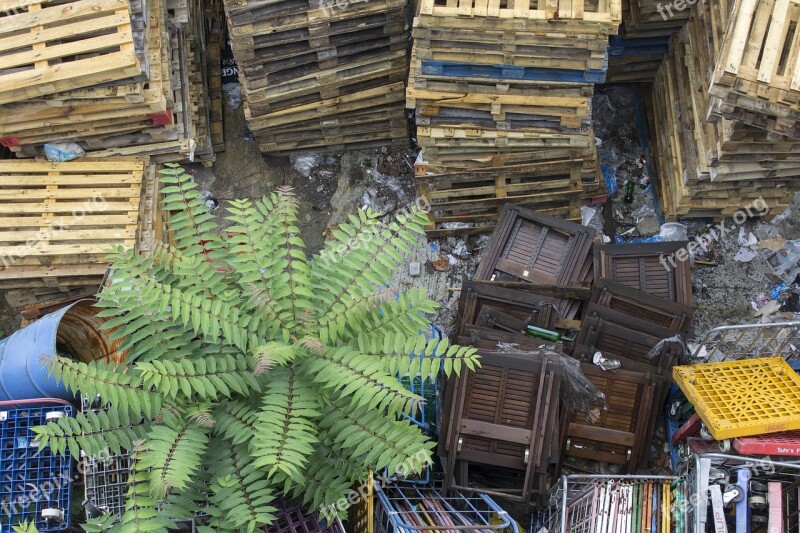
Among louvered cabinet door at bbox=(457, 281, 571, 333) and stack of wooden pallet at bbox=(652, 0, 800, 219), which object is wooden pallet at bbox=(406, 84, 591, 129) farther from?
louvered cabinet door at bbox=(457, 281, 571, 333)

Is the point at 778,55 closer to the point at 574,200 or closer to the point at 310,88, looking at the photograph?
the point at 574,200

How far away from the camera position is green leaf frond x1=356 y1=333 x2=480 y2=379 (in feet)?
19.1

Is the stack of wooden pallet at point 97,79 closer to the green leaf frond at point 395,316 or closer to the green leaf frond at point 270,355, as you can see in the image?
the green leaf frond at point 395,316

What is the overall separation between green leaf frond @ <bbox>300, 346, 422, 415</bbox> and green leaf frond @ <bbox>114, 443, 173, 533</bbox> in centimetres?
137

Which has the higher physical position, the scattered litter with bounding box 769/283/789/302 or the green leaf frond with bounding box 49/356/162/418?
the green leaf frond with bounding box 49/356/162/418

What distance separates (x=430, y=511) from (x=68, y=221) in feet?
15.8

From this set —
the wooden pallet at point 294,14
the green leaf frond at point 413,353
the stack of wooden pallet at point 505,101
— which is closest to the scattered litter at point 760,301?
the stack of wooden pallet at point 505,101

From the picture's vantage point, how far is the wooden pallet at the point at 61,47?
788 centimetres

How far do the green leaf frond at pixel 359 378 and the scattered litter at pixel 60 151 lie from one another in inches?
181

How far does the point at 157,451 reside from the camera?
5594 millimetres

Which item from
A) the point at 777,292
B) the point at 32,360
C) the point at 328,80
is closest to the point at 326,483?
the point at 32,360

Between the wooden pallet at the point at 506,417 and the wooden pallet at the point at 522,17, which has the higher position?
the wooden pallet at the point at 522,17

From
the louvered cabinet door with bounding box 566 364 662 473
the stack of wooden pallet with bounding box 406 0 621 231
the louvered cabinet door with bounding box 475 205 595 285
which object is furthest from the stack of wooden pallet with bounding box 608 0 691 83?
the louvered cabinet door with bounding box 566 364 662 473

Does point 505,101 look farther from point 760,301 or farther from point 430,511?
point 430,511
